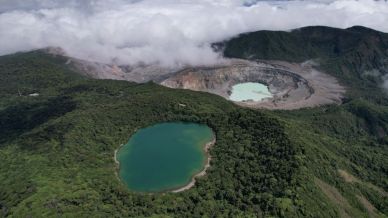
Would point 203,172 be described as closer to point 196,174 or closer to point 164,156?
point 196,174

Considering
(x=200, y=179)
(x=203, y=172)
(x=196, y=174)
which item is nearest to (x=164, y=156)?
(x=196, y=174)

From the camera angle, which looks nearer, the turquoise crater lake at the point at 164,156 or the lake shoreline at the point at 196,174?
the lake shoreline at the point at 196,174

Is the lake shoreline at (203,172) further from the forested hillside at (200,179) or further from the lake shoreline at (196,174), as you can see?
the forested hillside at (200,179)

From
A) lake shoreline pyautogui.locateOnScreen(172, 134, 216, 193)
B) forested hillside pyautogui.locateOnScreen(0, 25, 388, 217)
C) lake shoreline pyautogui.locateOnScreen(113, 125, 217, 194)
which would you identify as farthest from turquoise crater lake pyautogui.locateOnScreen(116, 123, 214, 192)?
forested hillside pyautogui.locateOnScreen(0, 25, 388, 217)

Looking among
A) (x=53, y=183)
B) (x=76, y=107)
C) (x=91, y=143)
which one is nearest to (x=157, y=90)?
(x=76, y=107)

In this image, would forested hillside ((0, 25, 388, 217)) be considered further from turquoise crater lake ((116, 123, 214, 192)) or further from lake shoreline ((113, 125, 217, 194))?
turquoise crater lake ((116, 123, 214, 192))

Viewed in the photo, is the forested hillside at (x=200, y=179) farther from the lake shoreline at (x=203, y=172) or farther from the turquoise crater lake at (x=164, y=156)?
the turquoise crater lake at (x=164, y=156)

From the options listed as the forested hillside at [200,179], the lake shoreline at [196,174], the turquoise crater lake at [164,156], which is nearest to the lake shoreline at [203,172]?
the lake shoreline at [196,174]

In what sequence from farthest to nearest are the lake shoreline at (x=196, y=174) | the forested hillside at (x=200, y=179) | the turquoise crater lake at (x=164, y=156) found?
1. the turquoise crater lake at (x=164, y=156)
2. the lake shoreline at (x=196, y=174)
3. the forested hillside at (x=200, y=179)

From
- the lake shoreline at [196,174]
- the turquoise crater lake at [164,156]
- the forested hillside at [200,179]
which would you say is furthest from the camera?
the turquoise crater lake at [164,156]
